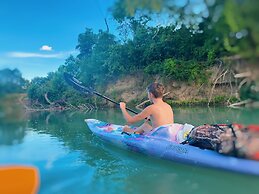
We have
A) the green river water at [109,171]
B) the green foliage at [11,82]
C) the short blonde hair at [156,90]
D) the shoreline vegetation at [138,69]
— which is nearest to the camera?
the green foliage at [11,82]

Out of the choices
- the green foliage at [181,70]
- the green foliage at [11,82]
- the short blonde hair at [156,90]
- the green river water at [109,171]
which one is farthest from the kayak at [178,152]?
the green foliage at [181,70]

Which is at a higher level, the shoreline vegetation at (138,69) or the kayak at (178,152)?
the shoreline vegetation at (138,69)

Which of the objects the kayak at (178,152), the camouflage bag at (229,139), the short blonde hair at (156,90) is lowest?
the kayak at (178,152)

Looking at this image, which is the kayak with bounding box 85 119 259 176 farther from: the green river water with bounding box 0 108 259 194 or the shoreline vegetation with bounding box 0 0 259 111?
the shoreline vegetation with bounding box 0 0 259 111

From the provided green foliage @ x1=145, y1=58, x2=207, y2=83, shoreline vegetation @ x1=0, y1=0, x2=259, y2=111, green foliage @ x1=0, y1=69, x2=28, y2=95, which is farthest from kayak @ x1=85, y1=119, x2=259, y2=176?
green foliage @ x1=145, y1=58, x2=207, y2=83

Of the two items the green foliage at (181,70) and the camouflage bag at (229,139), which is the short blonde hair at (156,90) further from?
the green foliage at (181,70)

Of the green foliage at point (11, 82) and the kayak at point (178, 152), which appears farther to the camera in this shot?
the kayak at point (178, 152)

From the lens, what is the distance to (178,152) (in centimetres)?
300

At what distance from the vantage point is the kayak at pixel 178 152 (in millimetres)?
2467

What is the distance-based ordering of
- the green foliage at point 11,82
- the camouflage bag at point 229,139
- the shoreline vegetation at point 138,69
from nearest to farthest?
the green foliage at point 11,82
the camouflage bag at point 229,139
the shoreline vegetation at point 138,69

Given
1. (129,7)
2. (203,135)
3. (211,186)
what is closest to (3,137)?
(129,7)

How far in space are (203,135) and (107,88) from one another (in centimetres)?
1070

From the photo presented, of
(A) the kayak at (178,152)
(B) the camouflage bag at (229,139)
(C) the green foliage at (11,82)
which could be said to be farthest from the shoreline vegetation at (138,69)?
(C) the green foliage at (11,82)

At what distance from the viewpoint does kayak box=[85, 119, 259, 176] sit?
2467 millimetres
